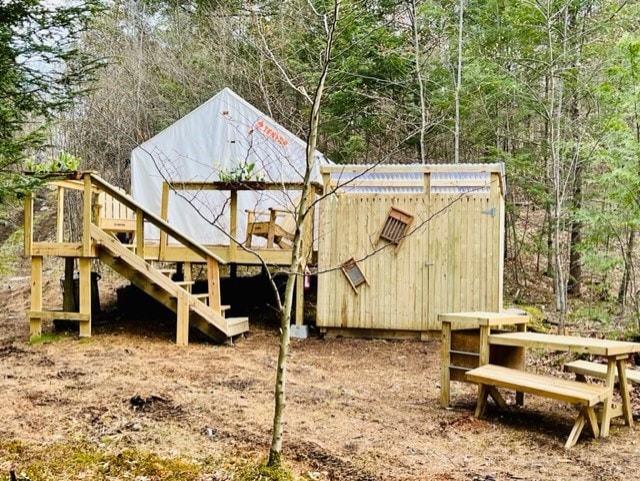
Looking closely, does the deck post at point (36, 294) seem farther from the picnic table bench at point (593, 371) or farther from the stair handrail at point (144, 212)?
the picnic table bench at point (593, 371)

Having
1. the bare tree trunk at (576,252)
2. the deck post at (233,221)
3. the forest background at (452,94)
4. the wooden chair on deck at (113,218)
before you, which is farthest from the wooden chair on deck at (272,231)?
the bare tree trunk at (576,252)

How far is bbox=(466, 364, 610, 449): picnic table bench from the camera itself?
Answer: 11.4 feet

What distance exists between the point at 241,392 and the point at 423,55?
8.62 metres

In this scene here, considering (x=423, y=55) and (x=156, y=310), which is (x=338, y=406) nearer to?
(x=156, y=310)

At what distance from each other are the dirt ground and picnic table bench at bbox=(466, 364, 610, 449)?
13 centimetres

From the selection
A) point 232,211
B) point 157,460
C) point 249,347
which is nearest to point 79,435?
point 157,460

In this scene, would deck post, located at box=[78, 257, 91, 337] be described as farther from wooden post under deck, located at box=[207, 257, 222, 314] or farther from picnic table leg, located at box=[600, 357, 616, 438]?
picnic table leg, located at box=[600, 357, 616, 438]

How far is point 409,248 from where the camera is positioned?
23.3 ft

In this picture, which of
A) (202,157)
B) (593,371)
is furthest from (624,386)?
(202,157)

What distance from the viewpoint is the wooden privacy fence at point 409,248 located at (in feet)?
22.6

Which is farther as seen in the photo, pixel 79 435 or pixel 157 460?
pixel 79 435

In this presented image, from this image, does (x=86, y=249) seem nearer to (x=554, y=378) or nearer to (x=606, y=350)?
(x=554, y=378)

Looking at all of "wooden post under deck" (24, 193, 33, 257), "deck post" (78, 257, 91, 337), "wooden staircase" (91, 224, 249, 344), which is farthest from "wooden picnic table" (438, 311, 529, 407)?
"wooden post under deck" (24, 193, 33, 257)

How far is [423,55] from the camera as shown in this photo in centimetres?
1114
